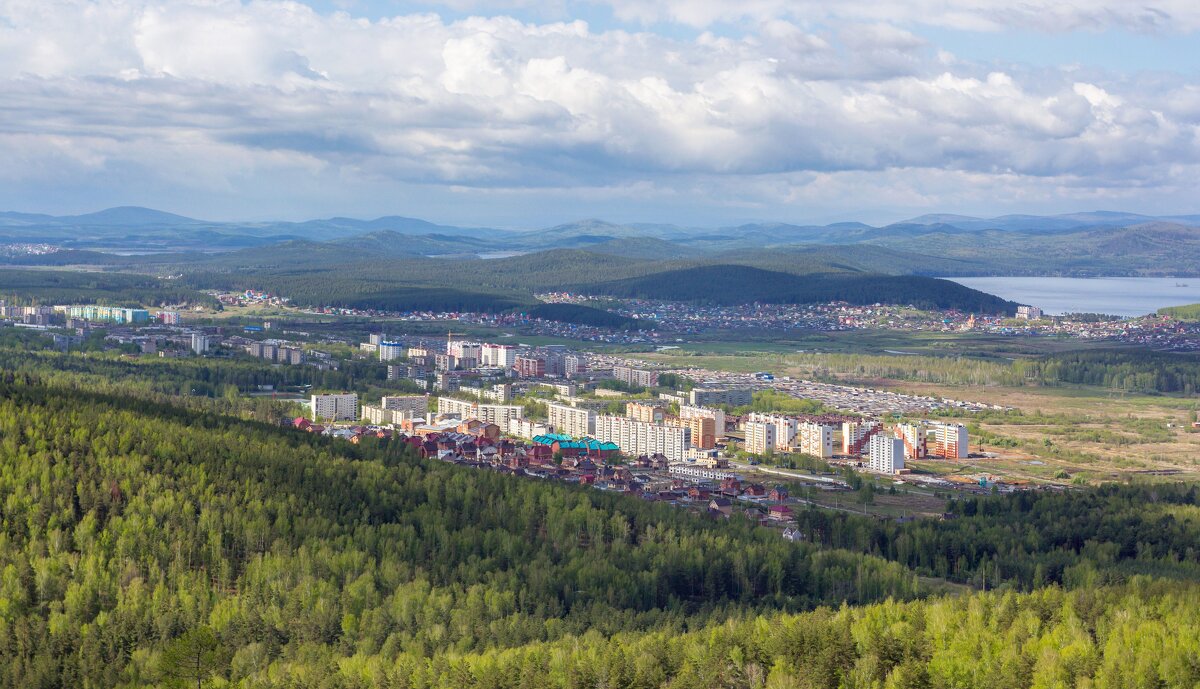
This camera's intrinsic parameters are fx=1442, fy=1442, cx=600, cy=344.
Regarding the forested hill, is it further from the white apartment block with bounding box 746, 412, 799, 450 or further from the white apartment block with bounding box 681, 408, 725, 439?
the white apartment block with bounding box 746, 412, 799, 450

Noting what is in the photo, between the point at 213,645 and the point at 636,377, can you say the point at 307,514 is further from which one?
the point at 636,377

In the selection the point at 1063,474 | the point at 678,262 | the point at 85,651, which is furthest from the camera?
the point at 678,262

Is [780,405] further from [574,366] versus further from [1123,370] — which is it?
[1123,370]

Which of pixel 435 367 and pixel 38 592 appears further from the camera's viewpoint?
pixel 435 367

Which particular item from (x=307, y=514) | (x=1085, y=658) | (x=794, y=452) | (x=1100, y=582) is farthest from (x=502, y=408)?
(x=1085, y=658)

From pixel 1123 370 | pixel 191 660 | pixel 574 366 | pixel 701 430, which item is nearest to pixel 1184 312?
pixel 1123 370

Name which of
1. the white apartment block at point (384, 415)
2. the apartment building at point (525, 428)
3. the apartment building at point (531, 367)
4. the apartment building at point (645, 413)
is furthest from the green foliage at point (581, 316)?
the apartment building at point (525, 428)
